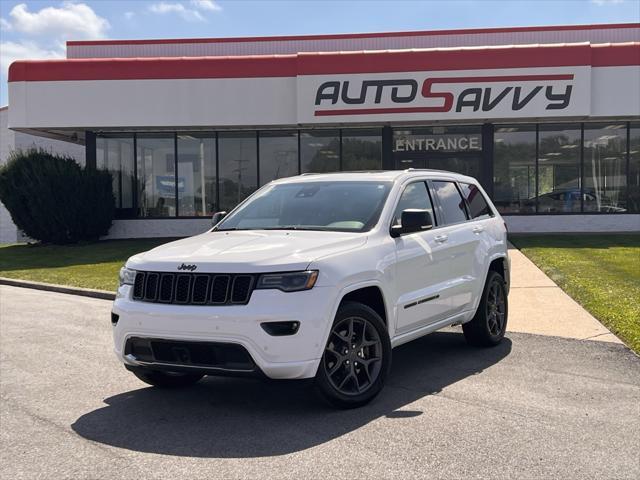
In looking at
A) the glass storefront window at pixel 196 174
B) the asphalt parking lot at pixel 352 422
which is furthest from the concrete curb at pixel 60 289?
the glass storefront window at pixel 196 174

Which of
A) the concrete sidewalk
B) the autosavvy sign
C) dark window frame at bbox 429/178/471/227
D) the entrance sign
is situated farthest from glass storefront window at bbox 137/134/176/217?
dark window frame at bbox 429/178/471/227

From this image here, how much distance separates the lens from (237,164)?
21969 millimetres

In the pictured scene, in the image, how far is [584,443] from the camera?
14.3 feet

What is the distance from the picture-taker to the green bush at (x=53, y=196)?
67.1ft

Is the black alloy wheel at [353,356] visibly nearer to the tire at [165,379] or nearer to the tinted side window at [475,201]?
the tire at [165,379]

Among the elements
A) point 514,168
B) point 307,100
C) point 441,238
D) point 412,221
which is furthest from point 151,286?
point 514,168

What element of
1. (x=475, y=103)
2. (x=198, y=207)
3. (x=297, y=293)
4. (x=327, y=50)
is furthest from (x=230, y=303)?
(x=327, y=50)

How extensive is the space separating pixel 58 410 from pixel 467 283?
383cm

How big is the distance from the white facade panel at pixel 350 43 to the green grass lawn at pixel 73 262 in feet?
24.0

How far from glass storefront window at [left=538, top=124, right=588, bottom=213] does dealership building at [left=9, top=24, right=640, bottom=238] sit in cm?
3

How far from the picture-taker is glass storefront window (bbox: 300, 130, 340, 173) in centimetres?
2170

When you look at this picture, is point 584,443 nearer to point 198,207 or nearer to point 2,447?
point 2,447

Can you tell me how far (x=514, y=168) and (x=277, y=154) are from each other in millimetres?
7465

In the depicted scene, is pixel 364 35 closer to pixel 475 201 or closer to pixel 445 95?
pixel 445 95
